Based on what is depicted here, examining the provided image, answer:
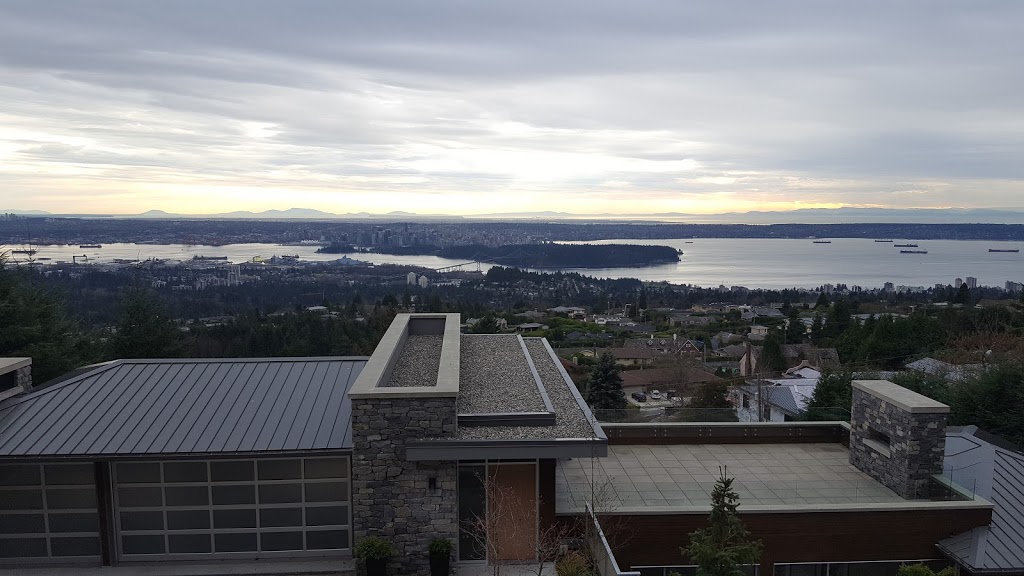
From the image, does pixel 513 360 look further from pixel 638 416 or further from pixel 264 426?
pixel 264 426

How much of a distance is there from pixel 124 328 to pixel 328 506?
23.6m

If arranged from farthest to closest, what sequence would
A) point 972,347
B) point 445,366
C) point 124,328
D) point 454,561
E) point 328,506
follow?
point 972,347, point 124,328, point 445,366, point 328,506, point 454,561

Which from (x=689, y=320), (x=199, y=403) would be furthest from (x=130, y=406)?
(x=689, y=320)

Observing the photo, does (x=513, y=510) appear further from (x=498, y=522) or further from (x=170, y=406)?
(x=170, y=406)

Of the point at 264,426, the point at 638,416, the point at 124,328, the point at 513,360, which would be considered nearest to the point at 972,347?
the point at 638,416

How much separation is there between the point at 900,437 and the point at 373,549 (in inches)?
352

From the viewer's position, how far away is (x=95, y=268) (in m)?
109

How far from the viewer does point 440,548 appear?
30.5ft

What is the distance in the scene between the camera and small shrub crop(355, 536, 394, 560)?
9133 millimetres

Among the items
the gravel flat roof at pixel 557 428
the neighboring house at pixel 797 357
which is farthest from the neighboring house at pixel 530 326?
the gravel flat roof at pixel 557 428

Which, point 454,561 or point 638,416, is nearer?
point 454,561

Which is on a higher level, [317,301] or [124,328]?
[124,328]

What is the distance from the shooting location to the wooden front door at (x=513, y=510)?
9.88 meters

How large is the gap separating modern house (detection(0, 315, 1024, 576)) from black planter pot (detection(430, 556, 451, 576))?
0.81ft
